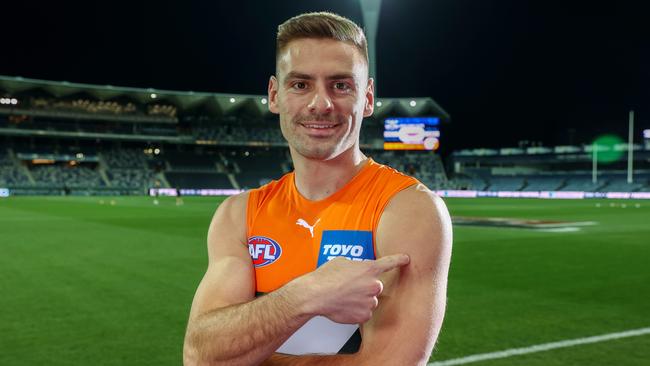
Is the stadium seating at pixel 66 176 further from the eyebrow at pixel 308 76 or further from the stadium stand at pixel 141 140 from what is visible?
the eyebrow at pixel 308 76

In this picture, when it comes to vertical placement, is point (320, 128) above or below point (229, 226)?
above

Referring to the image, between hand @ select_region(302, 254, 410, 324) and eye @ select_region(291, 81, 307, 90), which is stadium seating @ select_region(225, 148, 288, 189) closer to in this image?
eye @ select_region(291, 81, 307, 90)

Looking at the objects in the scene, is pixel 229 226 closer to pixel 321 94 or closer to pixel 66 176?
pixel 321 94

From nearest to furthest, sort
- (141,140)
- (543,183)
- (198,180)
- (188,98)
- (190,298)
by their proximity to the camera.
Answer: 1. (190,298)
2. (198,180)
3. (188,98)
4. (141,140)
5. (543,183)

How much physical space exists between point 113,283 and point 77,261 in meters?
3.41

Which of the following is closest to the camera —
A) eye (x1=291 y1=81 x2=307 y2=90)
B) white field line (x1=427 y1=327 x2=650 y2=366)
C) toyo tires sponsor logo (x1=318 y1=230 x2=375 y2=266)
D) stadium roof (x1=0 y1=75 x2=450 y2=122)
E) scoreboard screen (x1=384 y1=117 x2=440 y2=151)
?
toyo tires sponsor logo (x1=318 y1=230 x2=375 y2=266)

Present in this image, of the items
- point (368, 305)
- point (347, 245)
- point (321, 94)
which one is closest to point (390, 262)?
point (368, 305)

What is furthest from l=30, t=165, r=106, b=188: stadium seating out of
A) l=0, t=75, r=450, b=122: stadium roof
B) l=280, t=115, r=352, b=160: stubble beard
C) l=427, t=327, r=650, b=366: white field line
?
l=280, t=115, r=352, b=160: stubble beard

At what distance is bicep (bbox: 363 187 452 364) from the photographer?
2.36 m

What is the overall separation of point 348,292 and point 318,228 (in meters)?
0.59

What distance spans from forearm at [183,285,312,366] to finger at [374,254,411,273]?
329mm

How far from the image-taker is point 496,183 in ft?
338

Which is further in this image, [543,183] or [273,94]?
[543,183]

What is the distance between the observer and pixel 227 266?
278cm
